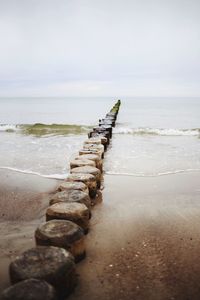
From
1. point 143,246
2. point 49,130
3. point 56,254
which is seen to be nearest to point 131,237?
point 143,246

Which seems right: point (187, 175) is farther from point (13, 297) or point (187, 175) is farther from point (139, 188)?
point (13, 297)

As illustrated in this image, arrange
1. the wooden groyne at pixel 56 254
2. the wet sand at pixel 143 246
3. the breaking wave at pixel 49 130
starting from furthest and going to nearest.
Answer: the breaking wave at pixel 49 130
the wet sand at pixel 143 246
the wooden groyne at pixel 56 254

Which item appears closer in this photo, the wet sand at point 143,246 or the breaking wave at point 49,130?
the wet sand at point 143,246

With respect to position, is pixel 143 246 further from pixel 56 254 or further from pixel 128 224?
pixel 56 254

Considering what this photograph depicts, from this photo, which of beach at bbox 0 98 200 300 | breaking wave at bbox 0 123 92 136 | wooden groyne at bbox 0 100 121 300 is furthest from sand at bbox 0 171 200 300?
breaking wave at bbox 0 123 92 136

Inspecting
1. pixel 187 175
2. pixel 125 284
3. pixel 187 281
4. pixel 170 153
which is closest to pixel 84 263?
pixel 125 284

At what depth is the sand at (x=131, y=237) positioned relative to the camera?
3.00 meters

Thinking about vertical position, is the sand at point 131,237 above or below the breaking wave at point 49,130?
below

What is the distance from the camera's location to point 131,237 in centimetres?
397

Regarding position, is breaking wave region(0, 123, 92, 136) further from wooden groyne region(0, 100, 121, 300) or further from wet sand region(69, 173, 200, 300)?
wooden groyne region(0, 100, 121, 300)

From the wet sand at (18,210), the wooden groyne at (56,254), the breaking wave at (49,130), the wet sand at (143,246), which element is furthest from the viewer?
the breaking wave at (49,130)

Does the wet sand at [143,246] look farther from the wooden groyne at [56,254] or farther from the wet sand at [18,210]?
the wet sand at [18,210]

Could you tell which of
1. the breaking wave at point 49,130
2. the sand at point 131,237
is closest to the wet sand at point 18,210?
the sand at point 131,237

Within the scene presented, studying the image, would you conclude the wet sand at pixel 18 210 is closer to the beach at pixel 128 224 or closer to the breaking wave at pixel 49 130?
the beach at pixel 128 224
